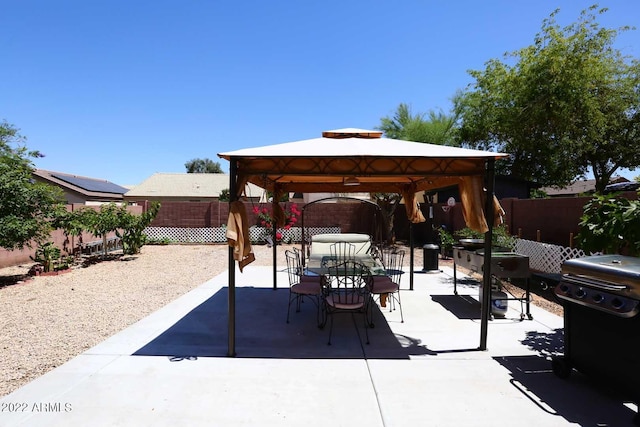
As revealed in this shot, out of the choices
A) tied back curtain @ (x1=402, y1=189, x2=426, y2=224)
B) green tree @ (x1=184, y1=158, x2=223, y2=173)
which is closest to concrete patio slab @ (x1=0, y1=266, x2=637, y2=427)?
tied back curtain @ (x1=402, y1=189, x2=426, y2=224)

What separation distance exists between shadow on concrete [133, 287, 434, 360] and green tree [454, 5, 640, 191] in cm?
1119

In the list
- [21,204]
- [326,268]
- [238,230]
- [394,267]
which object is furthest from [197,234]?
[238,230]

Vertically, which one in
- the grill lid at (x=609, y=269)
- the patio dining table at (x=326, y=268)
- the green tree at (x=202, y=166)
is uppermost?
the green tree at (x=202, y=166)

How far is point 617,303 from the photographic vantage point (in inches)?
114

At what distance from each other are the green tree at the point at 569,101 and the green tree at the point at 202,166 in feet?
175

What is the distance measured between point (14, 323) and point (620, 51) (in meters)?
19.8

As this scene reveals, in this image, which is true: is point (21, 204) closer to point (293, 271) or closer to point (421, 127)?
point (293, 271)

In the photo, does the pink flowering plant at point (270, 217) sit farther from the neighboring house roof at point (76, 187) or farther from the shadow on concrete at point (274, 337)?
the neighboring house roof at point (76, 187)

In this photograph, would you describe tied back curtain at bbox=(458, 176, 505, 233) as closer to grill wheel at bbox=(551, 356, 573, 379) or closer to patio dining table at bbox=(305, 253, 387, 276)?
grill wheel at bbox=(551, 356, 573, 379)

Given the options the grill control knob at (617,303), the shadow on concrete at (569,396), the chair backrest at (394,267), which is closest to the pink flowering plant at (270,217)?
the chair backrest at (394,267)

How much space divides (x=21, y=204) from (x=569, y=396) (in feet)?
32.5

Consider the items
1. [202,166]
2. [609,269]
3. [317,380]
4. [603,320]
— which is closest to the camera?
[609,269]

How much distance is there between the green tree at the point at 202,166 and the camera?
63.8 meters

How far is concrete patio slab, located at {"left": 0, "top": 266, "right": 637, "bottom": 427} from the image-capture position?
3.01 m
